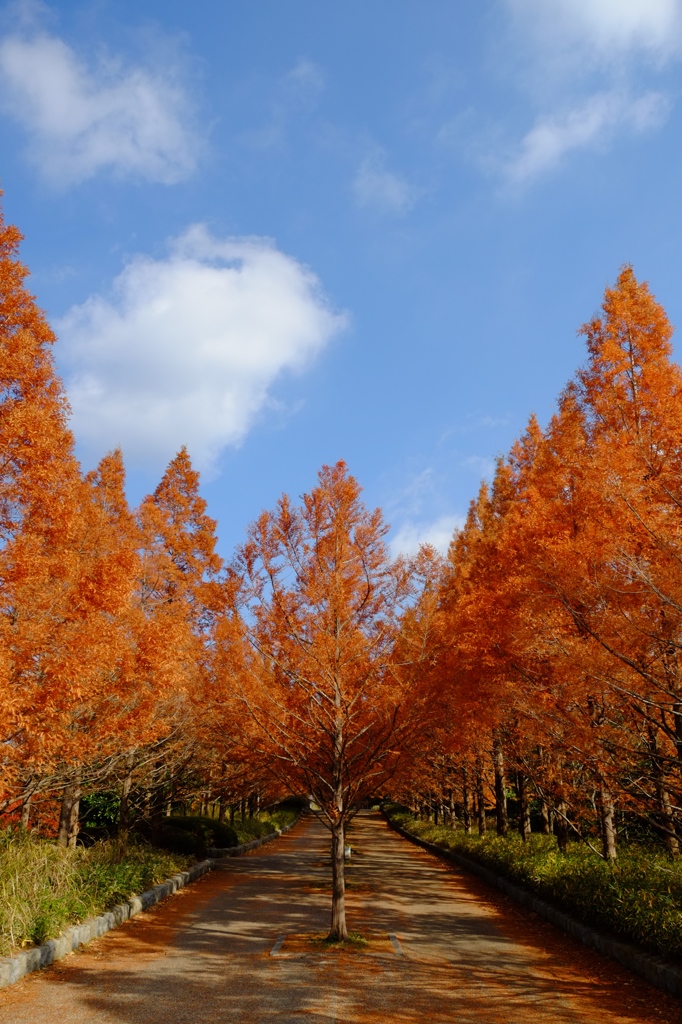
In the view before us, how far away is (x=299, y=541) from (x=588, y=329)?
22.0 feet

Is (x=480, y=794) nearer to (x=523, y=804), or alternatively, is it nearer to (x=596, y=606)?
(x=523, y=804)

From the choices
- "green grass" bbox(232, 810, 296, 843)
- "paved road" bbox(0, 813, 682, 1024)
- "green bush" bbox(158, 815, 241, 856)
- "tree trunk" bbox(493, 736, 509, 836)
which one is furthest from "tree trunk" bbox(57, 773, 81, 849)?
"green grass" bbox(232, 810, 296, 843)

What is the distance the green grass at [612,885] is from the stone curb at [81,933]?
24.0ft

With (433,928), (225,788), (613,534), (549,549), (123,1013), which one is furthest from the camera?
(225,788)

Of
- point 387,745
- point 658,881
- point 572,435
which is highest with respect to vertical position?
point 572,435

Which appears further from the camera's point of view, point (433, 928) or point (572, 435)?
point (572, 435)

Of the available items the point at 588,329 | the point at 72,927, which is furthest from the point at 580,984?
the point at 588,329

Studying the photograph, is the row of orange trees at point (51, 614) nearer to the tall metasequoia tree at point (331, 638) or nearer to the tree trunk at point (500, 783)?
the tall metasequoia tree at point (331, 638)

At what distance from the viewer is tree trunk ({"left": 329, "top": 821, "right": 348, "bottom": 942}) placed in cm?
1012

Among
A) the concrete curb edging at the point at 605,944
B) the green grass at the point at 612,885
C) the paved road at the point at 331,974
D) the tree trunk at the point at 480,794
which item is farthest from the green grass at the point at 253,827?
the paved road at the point at 331,974

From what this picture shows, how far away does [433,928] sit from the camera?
37.7 feet

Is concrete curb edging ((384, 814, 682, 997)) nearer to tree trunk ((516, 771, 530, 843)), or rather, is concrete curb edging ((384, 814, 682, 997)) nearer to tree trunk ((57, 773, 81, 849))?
tree trunk ((516, 771, 530, 843))

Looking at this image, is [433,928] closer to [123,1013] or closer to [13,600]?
[123,1013]

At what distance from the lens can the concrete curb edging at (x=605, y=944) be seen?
759 centimetres
